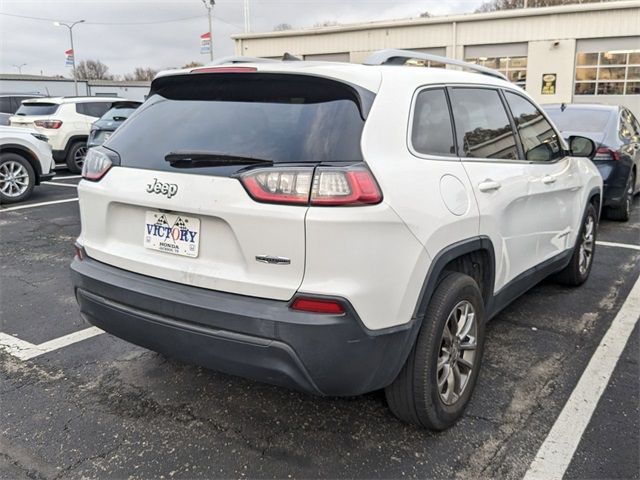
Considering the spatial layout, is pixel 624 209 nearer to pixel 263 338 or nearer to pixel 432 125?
pixel 432 125

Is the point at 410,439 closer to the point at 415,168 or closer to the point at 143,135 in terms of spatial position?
the point at 415,168

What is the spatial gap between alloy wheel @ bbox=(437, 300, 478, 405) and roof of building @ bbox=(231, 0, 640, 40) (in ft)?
81.0

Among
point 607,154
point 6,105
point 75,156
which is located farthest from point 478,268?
point 6,105

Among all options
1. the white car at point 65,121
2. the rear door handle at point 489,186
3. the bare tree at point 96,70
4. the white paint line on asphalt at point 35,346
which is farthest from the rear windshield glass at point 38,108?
the bare tree at point 96,70

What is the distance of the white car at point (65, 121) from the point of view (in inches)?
483

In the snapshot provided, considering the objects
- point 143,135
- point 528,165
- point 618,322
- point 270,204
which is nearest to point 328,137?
point 270,204

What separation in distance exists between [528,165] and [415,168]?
1435 millimetres

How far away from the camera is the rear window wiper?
2.31 m

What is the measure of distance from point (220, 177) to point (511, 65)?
26.3m

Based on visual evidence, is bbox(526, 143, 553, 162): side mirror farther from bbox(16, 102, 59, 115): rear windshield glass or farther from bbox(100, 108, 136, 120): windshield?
bbox(16, 102, 59, 115): rear windshield glass

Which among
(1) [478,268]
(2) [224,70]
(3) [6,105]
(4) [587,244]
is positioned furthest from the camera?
(3) [6,105]

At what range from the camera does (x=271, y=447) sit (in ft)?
8.57

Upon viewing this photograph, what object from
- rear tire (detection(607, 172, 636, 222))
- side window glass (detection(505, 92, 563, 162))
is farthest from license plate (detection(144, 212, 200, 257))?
rear tire (detection(607, 172, 636, 222))

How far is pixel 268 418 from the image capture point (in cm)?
286
